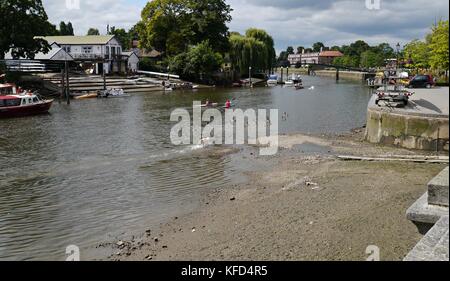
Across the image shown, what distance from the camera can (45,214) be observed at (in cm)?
1459

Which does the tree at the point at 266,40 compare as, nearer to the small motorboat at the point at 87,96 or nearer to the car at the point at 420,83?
the small motorboat at the point at 87,96

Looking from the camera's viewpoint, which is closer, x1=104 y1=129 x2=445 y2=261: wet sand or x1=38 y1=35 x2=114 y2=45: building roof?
x1=104 y1=129 x2=445 y2=261: wet sand

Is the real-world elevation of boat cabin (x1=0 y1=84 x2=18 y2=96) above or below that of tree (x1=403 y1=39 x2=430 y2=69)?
below

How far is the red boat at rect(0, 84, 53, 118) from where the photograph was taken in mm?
40500

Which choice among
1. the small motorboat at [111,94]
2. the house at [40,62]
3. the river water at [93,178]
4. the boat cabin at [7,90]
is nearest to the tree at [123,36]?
the house at [40,62]

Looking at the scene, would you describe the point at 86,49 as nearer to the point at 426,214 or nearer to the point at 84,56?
the point at 84,56

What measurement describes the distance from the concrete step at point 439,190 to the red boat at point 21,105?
40660 millimetres

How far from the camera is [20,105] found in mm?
41469

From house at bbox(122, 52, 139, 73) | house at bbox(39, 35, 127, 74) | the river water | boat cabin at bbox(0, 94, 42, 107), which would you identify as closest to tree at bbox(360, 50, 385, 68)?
house at bbox(122, 52, 139, 73)

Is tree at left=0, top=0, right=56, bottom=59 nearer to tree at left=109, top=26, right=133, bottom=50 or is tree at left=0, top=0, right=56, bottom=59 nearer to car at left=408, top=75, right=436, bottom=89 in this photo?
car at left=408, top=75, right=436, bottom=89

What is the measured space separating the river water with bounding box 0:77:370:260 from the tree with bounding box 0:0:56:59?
2738 centimetres

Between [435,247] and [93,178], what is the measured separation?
16.4 metres

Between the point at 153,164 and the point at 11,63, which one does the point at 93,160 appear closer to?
the point at 153,164
